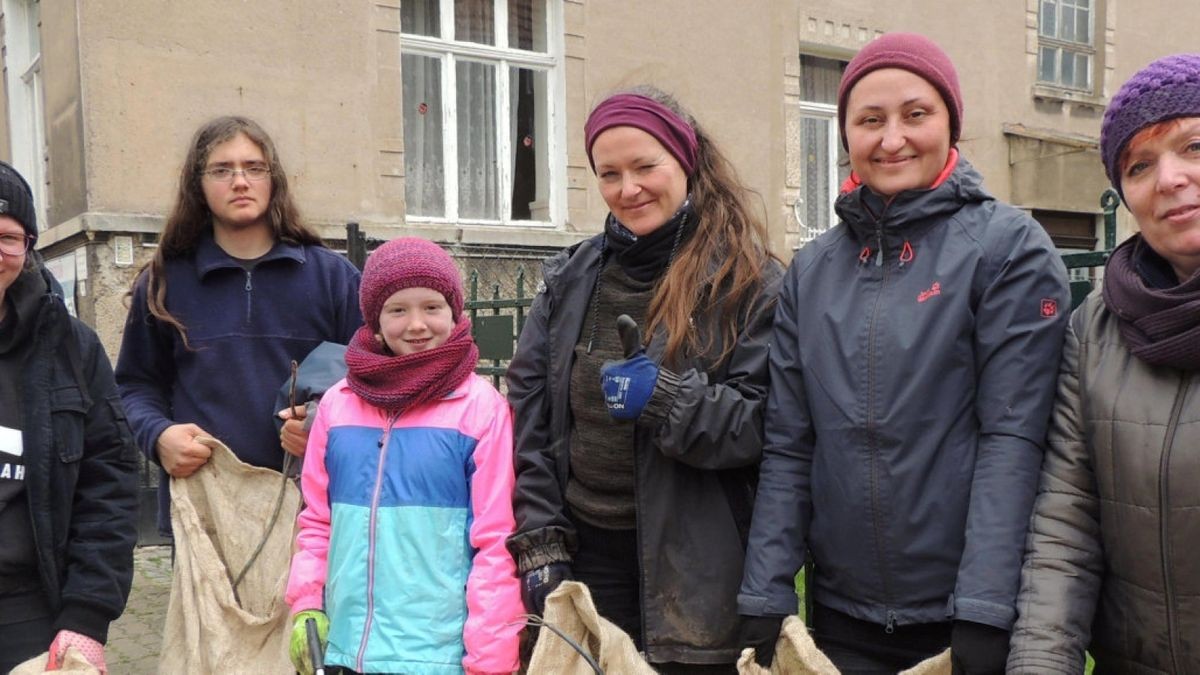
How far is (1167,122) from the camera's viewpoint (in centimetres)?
173

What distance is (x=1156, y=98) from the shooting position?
1.72 m

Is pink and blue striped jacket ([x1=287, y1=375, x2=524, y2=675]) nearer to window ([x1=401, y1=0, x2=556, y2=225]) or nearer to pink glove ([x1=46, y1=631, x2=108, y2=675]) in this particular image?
pink glove ([x1=46, y1=631, x2=108, y2=675])

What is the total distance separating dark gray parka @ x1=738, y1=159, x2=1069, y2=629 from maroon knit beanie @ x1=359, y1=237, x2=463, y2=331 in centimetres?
92

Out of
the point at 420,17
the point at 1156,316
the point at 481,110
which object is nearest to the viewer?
the point at 1156,316

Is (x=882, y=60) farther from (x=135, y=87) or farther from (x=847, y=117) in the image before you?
(x=135, y=87)

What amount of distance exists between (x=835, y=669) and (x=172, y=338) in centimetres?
218

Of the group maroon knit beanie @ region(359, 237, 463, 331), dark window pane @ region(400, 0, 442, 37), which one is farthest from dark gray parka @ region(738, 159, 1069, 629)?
dark window pane @ region(400, 0, 442, 37)

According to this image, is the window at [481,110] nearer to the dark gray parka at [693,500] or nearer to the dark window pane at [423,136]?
the dark window pane at [423,136]

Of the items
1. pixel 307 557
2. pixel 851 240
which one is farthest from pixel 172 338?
pixel 851 240

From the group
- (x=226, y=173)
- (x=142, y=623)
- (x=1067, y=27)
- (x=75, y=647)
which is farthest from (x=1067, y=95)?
(x=75, y=647)

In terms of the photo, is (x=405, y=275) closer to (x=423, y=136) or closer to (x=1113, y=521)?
(x=1113, y=521)

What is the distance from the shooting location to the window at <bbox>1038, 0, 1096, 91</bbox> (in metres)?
12.6

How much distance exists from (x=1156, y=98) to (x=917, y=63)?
1.53 ft

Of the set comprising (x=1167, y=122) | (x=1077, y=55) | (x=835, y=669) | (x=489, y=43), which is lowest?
(x=835, y=669)
